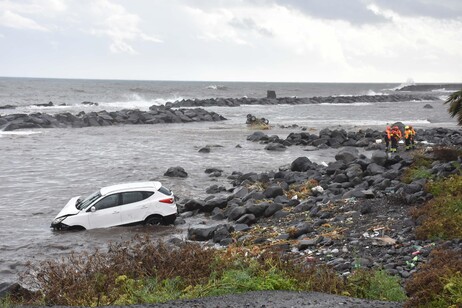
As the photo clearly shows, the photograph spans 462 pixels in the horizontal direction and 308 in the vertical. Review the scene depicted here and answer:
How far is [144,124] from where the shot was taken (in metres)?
54.6

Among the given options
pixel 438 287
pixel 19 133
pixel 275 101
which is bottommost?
pixel 19 133

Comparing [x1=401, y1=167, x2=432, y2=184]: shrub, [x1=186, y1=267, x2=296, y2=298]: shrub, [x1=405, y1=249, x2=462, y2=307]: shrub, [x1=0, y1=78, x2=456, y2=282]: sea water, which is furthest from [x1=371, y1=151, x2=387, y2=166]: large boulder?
[x1=186, y1=267, x2=296, y2=298]: shrub

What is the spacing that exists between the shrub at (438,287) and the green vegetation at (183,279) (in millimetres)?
605

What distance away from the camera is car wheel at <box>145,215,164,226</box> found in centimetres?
1703

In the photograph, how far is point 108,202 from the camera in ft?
55.4

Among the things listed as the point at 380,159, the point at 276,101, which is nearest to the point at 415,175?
the point at 380,159

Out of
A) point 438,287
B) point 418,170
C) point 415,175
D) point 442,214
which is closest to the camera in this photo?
point 438,287

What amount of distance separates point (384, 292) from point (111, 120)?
47.9m

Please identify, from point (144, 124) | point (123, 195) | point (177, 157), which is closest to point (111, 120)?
point (144, 124)

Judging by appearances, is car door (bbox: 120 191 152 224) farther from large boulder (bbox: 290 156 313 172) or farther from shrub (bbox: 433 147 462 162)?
shrub (bbox: 433 147 462 162)

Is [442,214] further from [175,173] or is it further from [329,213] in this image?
[175,173]

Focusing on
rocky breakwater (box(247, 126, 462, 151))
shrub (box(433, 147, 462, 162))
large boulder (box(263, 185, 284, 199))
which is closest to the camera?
large boulder (box(263, 185, 284, 199))

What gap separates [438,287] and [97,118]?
48558mm

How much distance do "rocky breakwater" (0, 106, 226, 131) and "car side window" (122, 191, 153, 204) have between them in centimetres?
3352
